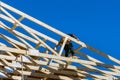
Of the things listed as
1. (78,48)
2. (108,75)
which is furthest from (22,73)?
(108,75)

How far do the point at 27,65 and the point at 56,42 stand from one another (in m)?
1.44

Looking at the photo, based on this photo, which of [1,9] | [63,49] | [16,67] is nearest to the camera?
[1,9]

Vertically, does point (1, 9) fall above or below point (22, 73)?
above

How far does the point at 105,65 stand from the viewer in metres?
15.1

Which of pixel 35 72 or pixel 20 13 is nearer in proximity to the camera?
pixel 20 13

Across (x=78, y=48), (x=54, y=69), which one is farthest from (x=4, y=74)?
(x=78, y=48)

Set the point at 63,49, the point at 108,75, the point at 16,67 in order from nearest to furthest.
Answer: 1. the point at 63,49
2. the point at 16,67
3. the point at 108,75

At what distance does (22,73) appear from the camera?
15.1m

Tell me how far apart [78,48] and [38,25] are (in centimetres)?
192

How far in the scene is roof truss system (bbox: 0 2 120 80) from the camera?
14180 mm

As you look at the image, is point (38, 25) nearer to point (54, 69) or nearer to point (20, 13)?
point (20, 13)

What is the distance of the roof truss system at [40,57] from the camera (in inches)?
558

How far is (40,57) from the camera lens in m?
15.0

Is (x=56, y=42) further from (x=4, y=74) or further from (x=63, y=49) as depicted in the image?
(x=4, y=74)
